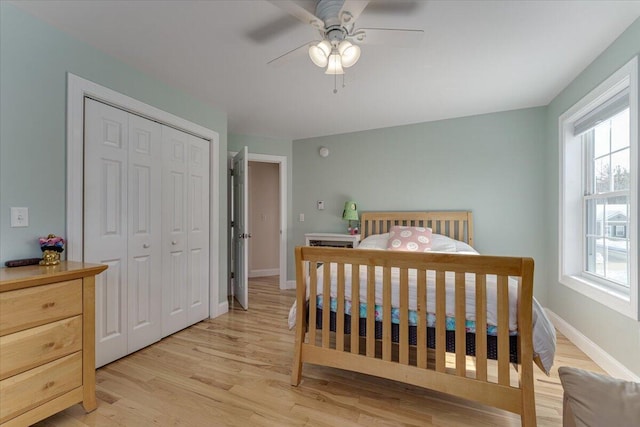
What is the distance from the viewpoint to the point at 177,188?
2727 mm

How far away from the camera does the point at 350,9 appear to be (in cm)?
137

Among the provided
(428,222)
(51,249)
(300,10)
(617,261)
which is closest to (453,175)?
(428,222)

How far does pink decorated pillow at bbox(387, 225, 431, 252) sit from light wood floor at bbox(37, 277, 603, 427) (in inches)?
54.8

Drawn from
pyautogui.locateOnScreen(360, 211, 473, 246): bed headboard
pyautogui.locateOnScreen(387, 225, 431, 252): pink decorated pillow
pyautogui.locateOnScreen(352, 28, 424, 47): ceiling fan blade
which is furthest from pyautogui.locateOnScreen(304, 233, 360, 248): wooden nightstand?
pyautogui.locateOnScreen(352, 28, 424, 47): ceiling fan blade

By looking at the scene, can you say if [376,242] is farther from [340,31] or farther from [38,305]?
[38,305]

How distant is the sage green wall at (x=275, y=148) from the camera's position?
4.09 metres

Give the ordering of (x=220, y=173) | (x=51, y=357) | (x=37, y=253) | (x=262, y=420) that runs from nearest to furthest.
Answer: (x=51, y=357) < (x=262, y=420) < (x=37, y=253) < (x=220, y=173)

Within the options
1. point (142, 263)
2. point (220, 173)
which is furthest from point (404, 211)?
point (142, 263)

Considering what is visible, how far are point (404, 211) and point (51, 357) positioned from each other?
3482 mm

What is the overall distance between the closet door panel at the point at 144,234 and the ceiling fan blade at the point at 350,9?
74.3 inches

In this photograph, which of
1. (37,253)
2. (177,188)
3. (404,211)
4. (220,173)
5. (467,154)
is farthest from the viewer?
(404,211)

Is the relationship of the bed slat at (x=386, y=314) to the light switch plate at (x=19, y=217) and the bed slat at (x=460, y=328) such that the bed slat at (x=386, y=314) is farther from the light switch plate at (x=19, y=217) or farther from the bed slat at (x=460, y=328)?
the light switch plate at (x=19, y=217)

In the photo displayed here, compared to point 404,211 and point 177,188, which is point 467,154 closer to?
point 404,211

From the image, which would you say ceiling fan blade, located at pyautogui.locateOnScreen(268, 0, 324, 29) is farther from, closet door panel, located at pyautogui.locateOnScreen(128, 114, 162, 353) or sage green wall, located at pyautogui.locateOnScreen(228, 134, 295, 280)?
sage green wall, located at pyautogui.locateOnScreen(228, 134, 295, 280)
